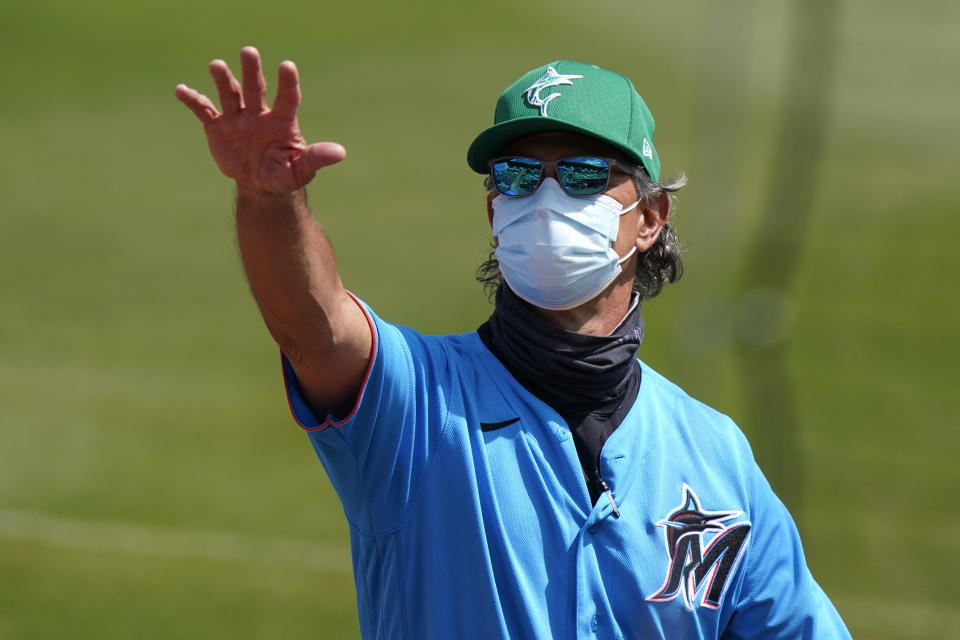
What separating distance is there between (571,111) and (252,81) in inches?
43.8

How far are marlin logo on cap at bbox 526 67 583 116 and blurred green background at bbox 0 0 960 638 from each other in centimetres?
392

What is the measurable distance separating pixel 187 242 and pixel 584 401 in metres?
12.7

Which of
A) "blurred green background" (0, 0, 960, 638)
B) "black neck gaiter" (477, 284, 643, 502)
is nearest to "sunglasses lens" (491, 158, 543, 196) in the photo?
"black neck gaiter" (477, 284, 643, 502)

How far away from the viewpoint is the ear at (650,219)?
12.9ft

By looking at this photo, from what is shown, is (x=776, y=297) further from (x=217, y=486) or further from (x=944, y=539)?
(x=217, y=486)

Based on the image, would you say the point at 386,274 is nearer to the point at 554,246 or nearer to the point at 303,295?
the point at 554,246

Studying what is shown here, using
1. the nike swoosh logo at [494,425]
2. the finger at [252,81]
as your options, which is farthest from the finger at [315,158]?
the nike swoosh logo at [494,425]

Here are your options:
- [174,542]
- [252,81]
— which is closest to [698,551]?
[252,81]

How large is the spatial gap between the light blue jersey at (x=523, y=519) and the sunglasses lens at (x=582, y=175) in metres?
0.55

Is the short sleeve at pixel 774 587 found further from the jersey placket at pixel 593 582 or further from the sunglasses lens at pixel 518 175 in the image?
the sunglasses lens at pixel 518 175

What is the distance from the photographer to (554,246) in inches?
142

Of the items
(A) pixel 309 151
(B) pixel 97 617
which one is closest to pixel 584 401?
(A) pixel 309 151

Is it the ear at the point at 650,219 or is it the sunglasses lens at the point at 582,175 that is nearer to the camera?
the sunglasses lens at the point at 582,175

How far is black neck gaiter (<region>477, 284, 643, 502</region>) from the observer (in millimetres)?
3471
